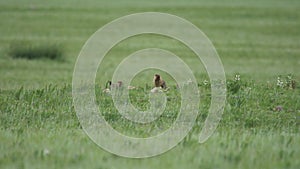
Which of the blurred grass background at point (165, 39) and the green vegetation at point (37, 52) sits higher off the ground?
the blurred grass background at point (165, 39)

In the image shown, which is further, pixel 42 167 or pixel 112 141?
pixel 112 141

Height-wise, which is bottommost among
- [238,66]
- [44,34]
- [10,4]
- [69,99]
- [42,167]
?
[42,167]

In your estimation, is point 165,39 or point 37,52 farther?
point 165,39

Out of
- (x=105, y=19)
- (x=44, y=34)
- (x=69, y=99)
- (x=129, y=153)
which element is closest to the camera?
(x=129, y=153)

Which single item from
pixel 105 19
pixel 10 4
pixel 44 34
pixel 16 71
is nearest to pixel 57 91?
pixel 16 71

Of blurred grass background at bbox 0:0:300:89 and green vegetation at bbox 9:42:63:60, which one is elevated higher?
blurred grass background at bbox 0:0:300:89

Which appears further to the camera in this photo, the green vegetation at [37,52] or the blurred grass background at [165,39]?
the green vegetation at [37,52]

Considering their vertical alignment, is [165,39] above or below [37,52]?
above

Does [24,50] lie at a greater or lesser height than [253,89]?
greater

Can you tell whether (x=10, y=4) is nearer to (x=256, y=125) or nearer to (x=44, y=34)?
(x=44, y=34)

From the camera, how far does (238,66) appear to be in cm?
2166

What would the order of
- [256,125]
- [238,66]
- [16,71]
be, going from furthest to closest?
[238,66] → [16,71] → [256,125]

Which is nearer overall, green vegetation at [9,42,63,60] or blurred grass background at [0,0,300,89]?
blurred grass background at [0,0,300,89]

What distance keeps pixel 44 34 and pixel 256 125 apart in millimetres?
22201
